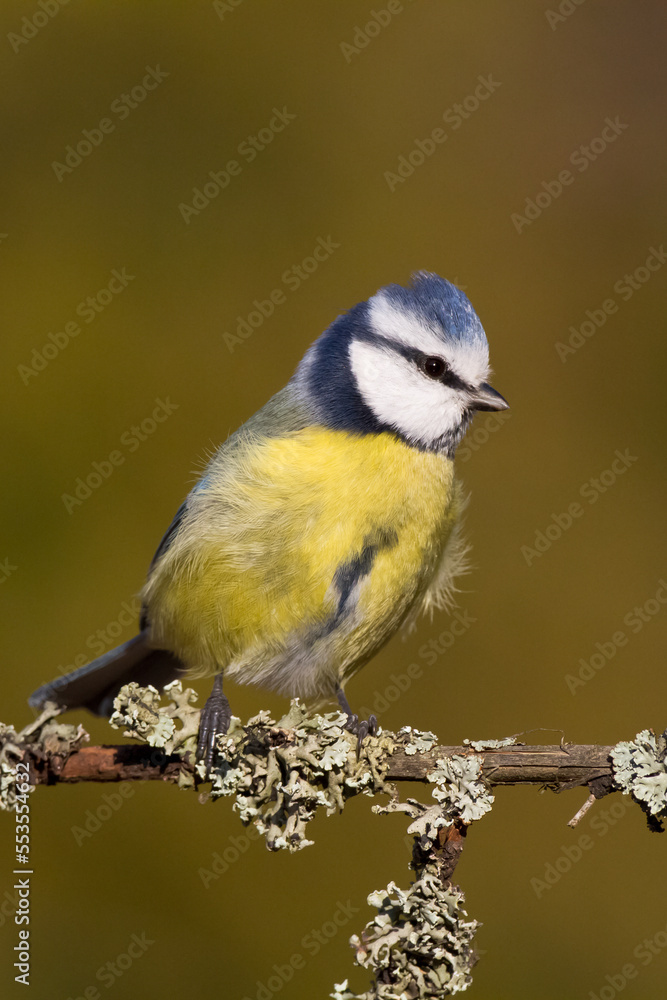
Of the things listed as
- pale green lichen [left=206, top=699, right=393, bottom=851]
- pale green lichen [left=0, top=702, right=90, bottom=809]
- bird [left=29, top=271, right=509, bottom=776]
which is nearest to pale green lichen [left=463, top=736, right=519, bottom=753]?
pale green lichen [left=206, top=699, right=393, bottom=851]

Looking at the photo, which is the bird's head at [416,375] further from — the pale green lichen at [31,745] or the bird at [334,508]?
the pale green lichen at [31,745]

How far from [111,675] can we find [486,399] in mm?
1229

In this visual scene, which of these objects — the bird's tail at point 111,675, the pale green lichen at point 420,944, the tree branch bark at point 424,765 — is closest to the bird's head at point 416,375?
Result: the tree branch bark at point 424,765

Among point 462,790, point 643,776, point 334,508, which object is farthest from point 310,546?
point 643,776

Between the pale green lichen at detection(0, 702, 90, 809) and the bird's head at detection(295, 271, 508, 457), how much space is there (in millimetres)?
879

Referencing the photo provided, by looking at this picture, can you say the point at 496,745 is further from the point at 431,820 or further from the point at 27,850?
the point at 27,850

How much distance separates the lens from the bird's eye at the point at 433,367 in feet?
6.81

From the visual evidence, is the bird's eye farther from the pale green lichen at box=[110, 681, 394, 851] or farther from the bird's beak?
the pale green lichen at box=[110, 681, 394, 851]

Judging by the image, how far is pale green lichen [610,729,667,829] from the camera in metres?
1.52

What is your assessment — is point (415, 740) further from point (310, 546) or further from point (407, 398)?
point (407, 398)

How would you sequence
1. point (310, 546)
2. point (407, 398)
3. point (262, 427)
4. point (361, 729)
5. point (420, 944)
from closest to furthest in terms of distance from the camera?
point (420, 944), point (361, 729), point (310, 546), point (407, 398), point (262, 427)

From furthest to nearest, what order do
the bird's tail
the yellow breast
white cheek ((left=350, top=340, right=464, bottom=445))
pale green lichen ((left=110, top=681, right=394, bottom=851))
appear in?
the bird's tail
white cheek ((left=350, top=340, right=464, bottom=445))
the yellow breast
pale green lichen ((left=110, top=681, right=394, bottom=851))

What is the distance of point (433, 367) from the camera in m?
2.08

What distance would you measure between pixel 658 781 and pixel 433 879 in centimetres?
42
